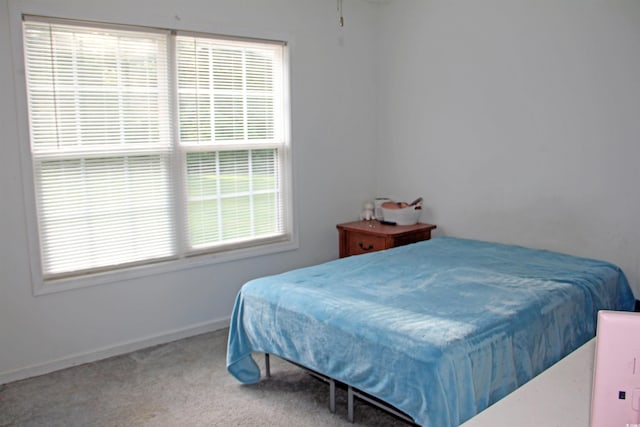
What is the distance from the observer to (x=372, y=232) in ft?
14.2

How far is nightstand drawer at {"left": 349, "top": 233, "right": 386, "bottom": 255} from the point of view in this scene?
4328mm

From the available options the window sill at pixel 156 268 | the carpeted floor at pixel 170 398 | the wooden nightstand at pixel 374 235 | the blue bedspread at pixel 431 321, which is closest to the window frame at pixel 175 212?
the window sill at pixel 156 268

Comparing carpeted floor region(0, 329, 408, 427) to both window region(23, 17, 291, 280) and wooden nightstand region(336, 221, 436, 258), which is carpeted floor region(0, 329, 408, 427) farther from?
wooden nightstand region(336, 221, 436, 258)

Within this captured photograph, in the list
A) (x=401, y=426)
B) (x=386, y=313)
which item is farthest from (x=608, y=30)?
(x=401, y=426)

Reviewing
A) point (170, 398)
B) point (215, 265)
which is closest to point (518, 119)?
point (215, 265)

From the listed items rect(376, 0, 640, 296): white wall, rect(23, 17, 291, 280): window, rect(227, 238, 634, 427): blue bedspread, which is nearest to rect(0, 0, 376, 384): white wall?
rect(23, 17, 291, 280): window

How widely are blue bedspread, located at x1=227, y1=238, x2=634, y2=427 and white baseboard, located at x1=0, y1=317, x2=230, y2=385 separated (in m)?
0.86

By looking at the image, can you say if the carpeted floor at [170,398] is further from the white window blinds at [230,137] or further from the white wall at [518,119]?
the white wall at [518,119]

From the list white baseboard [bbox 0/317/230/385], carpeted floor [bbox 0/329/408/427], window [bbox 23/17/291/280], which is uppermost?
window [bbox 23/17/291/280]

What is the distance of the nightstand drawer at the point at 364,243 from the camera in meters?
4.33

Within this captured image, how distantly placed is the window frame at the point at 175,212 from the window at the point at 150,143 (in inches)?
0.7

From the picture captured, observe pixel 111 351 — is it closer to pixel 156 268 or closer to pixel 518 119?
pixel 156 268

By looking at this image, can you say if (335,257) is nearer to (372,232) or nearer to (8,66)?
(372,232)

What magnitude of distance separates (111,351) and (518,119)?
123 inches
